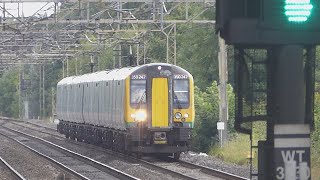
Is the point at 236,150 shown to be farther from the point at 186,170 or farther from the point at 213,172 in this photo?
the point at 213,172

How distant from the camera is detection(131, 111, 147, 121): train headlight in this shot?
26.4 meters

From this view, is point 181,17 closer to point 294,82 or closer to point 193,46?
point 193,46

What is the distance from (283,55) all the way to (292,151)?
616 millimetres

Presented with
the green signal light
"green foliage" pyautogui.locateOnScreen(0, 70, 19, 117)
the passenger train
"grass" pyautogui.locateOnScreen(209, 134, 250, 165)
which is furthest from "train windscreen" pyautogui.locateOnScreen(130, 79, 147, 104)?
"green foliage" pyautogui.locateOnScreen(0, 70, 19, 117)

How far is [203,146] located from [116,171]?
32.4 ft

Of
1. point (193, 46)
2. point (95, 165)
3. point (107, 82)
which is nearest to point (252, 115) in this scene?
point (95, 165)

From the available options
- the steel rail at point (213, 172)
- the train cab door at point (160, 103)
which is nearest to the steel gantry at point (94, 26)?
the train cab door at point (160, 103)

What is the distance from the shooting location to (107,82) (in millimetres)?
31500

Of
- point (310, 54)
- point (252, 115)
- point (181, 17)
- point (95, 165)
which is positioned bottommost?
point (95, 165)

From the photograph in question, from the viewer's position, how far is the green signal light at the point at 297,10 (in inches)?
204

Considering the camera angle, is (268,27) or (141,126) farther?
(141,126)

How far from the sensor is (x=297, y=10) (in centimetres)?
518

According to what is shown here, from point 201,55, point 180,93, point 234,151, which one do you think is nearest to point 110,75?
point 180,93

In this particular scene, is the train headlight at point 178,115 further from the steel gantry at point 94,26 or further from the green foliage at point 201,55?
the green foliage at point 201,55
